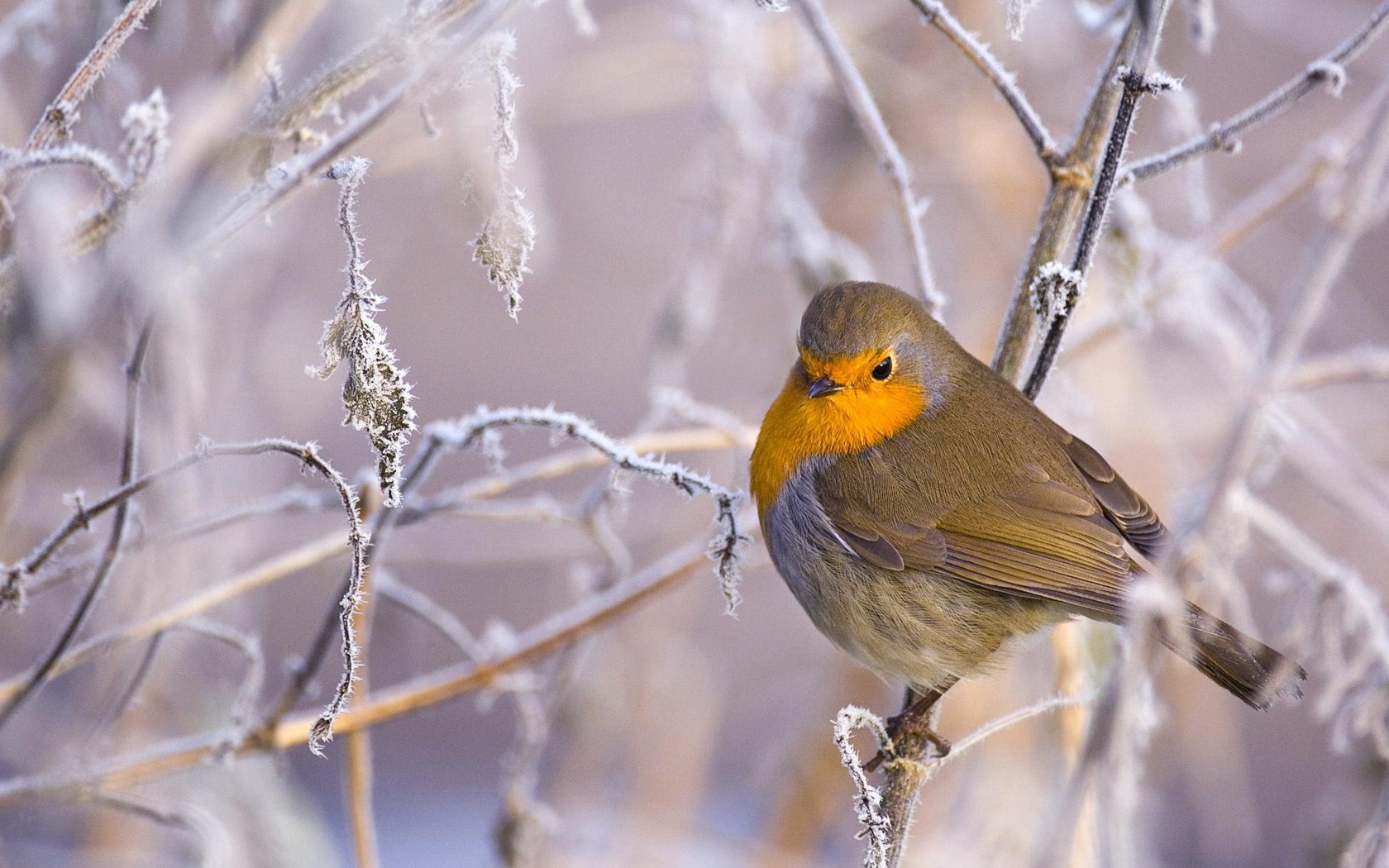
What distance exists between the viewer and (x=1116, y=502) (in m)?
2.37

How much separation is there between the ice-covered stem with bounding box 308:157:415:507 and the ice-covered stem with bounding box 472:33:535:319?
0.13m

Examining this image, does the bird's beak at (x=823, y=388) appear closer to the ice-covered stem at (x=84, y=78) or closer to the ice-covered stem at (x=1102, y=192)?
the ice-covered stem at (x=1102, y=192)

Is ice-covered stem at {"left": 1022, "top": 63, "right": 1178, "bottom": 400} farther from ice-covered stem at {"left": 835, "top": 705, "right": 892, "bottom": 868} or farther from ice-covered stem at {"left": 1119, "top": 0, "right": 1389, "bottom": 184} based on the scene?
ice-covered stem at {"left": 835, "top": 705, "right": 892, "bottom": 868}

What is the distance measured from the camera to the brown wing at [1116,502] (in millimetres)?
2354

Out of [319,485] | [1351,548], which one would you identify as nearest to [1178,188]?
[1351,548]

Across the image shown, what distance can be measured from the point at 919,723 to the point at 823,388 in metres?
0.70

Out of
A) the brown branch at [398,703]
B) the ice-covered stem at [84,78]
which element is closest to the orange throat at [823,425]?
the brown branch at [398,703]

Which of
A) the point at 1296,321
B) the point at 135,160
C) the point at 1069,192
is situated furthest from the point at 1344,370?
the point at 135,160

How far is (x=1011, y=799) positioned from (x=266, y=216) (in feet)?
6.59

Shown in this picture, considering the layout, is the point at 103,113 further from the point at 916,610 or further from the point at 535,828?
the point at 916,610

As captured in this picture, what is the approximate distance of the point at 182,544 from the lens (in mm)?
2102

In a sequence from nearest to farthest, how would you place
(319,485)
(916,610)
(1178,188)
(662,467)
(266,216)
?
Result: (266,216)
(662,467)
(916,610)
(319,485)
(1178,188)

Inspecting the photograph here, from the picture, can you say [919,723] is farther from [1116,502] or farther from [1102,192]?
[1102,192]

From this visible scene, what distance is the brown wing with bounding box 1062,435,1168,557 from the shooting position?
92.7 inches
